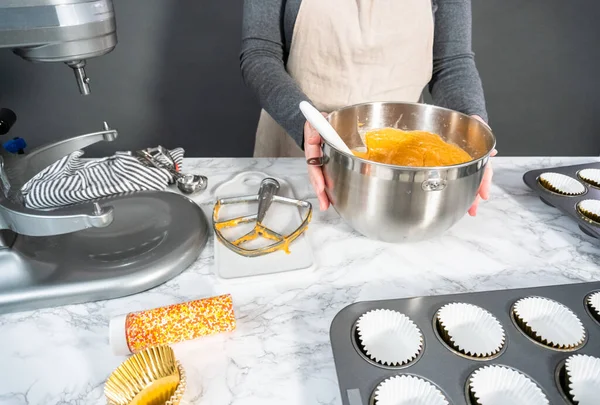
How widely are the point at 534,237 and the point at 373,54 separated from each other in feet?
1.75

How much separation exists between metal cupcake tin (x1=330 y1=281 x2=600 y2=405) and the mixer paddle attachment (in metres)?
0.19

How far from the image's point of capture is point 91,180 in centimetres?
83

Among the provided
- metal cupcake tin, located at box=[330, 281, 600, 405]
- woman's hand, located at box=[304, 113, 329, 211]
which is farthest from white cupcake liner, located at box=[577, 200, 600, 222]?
woman's hand, located at box=[304, 113, 329, 211]

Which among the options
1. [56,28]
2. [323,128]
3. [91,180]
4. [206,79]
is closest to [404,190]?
[323,128]

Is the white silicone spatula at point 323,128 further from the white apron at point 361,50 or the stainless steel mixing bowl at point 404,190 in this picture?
the white apron at point 361,50

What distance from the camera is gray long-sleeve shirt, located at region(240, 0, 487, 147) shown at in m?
0.93

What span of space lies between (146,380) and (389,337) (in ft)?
0.91

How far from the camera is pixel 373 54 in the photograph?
1.02 metres

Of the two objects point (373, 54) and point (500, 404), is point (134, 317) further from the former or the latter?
point (373, 54)

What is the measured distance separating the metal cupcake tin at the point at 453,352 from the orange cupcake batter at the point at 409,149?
229mm

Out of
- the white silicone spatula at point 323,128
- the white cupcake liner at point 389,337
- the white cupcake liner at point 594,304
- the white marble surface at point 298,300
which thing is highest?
the white silicone spatula at point 323,128

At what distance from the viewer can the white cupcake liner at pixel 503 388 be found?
460 millimetres

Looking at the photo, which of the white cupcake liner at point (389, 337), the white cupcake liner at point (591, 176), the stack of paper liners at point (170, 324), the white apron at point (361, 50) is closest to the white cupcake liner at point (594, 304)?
the white cupcake liner at point (389, 337)

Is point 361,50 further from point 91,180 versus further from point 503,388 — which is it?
point 503,388
